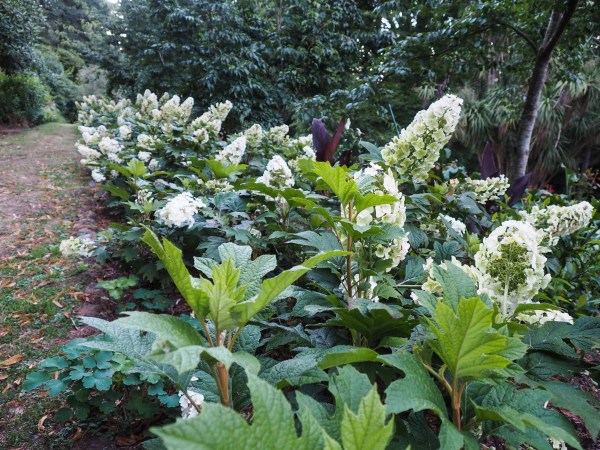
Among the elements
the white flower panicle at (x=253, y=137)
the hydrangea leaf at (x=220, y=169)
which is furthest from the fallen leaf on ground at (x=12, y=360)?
the white flower panicle at (x=253, y=137)

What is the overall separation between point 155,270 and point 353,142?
2.87 m

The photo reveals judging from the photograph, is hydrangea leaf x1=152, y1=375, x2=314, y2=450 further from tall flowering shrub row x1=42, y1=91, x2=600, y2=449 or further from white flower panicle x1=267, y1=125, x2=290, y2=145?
white flower panicle x1=267, y1=125, x2=290, y2=145

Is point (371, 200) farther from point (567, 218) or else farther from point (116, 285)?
point (116, 285)

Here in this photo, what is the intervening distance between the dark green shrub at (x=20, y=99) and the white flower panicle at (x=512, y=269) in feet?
43.4

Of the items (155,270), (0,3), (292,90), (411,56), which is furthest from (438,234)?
(0,3)

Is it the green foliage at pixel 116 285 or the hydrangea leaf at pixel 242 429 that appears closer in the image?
the hydrangea leaf at pixel 242 429

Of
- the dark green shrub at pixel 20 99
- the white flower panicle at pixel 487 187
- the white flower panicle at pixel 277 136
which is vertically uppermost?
the dark green shrub at pixel 20 99

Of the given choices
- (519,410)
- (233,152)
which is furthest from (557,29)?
(519,410)

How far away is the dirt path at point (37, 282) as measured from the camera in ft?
5.90

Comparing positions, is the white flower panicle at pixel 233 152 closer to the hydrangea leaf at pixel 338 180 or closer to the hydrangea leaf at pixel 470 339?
the hydrangea leaf at pixel 338 180

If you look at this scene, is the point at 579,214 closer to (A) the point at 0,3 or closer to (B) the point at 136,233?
(B) the point at 136,233

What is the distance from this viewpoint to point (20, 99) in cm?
1108

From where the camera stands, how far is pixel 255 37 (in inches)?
388

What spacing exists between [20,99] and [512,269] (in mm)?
13617
